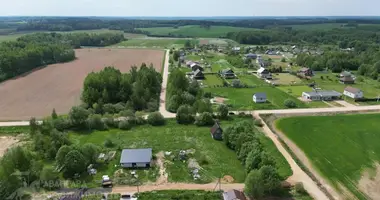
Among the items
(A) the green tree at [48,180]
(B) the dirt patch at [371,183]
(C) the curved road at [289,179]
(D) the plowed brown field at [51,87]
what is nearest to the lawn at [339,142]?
(B) the dirt patch at [371,183]

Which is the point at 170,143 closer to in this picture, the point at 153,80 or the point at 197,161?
the point at 197,161

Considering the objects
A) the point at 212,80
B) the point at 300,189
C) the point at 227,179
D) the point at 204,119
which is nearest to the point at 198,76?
the point at 212,80

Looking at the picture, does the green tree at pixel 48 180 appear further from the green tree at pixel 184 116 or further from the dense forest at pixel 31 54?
the dense forest at pixel 31 54

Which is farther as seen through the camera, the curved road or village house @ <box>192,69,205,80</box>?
village house @ <box>192,69,205,80</box>

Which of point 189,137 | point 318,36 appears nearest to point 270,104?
point 189,137

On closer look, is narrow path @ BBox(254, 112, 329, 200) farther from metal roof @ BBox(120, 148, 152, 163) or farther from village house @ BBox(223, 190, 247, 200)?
metal roof @ BBox(120, 148, 152, 163)

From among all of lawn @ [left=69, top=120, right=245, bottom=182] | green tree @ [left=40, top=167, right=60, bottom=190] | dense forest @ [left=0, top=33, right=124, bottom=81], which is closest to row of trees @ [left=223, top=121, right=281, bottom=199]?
lawn @ [left=69, top=120, right=245, bottom=182]

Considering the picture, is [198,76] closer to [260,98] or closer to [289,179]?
[260,98]
